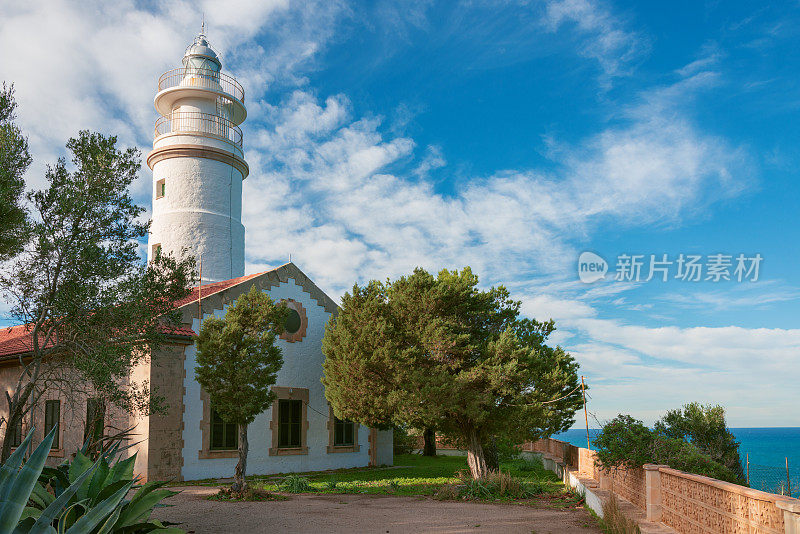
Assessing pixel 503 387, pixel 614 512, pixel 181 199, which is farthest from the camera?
pixel 181 199

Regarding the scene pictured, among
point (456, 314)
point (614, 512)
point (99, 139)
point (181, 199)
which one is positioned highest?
point (181, 199)

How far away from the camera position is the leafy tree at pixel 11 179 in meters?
11.0

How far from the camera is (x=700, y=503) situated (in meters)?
8.63

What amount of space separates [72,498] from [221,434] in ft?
44.7

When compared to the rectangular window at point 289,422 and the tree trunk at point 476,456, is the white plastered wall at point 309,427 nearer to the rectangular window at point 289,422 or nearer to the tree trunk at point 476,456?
the rectangular window at point 289,422

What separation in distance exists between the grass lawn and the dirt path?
1.17 m

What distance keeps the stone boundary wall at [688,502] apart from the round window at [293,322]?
11.3 m

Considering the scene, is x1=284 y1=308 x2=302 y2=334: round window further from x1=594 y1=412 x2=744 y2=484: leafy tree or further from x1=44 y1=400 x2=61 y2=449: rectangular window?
x1=594 y1=412 x2=744 y2=484: leafy tree

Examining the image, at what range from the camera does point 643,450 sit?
39.1 feet

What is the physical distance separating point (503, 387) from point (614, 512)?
22.9ft

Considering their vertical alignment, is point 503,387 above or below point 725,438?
above

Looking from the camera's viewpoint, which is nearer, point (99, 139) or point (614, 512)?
point (614, 512)

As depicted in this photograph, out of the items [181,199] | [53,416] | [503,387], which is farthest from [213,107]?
[503,387]

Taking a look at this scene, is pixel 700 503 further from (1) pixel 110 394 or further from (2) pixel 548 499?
(1) pixel 110 394
